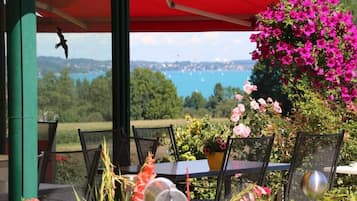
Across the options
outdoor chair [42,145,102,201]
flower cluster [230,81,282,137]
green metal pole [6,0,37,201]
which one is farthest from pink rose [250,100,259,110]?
green metal pole [6,0,37,201]

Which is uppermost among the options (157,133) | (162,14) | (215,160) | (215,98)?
(162,14)

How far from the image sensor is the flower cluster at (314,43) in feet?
22.9

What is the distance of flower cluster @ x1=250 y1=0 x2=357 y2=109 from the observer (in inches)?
274

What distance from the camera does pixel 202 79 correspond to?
17.1 meters

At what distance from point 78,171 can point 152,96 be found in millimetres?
10436

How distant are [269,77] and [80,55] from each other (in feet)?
30.0

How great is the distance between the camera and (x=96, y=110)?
5.90 m

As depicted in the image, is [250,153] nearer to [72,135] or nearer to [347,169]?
[347,169]

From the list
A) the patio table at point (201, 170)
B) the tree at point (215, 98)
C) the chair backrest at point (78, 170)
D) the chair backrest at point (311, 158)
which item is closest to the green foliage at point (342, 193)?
the chair backrest at point (311, 158)

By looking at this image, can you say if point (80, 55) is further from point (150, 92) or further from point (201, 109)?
point (201, 109)

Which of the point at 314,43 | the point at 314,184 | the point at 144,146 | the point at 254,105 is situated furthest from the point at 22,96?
the point at 314,43

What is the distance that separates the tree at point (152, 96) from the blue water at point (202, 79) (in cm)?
114

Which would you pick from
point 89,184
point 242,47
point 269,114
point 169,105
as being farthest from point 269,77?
point 89,184

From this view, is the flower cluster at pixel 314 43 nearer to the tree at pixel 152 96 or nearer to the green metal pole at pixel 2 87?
the green metal pole at pixel 2 87
